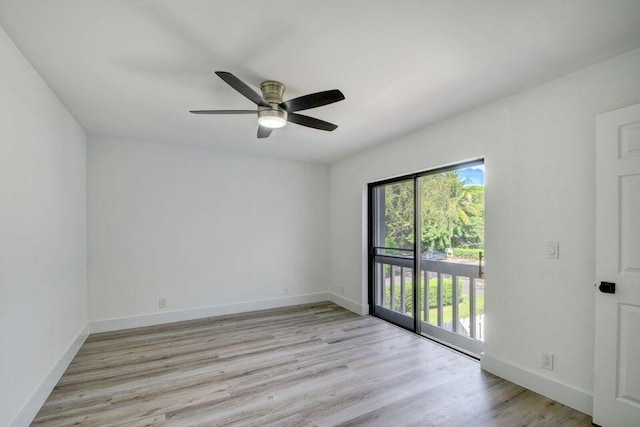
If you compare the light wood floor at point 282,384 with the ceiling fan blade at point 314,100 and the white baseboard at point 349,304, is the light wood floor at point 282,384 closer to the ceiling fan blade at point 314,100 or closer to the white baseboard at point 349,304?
the white baseboard at point 349,304

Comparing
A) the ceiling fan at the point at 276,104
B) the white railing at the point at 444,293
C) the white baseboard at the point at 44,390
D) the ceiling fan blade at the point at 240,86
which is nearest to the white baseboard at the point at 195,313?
the white baseboard at the point at 44,390

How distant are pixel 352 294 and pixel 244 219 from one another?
6.88 feet

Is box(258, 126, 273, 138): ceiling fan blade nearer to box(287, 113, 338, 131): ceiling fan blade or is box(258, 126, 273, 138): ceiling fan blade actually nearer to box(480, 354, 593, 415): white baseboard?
box(287, 113, 338, 131): ceiling fan blade

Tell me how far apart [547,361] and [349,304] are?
2662mm

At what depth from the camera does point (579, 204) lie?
2.07 m

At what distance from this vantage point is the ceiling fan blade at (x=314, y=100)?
Result: 74.2 inches

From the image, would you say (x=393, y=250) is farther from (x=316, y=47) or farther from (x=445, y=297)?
(x=316, y=47)

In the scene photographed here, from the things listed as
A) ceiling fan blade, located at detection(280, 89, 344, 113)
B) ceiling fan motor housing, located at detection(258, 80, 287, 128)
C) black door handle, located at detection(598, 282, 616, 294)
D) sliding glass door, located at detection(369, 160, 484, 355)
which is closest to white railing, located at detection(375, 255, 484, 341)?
sliding glass door, located at detection(369, 160, 484, 355)

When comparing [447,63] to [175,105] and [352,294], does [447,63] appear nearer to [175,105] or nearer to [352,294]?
[175,105]

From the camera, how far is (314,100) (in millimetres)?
1982

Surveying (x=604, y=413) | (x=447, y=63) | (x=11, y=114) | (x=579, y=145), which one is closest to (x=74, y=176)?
(x=11, y=114)

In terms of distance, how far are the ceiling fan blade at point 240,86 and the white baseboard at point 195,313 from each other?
3253 millimetres

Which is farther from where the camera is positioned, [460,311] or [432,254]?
[432,254]

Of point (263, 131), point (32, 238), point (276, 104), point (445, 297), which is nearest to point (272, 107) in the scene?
point (276, 104)
